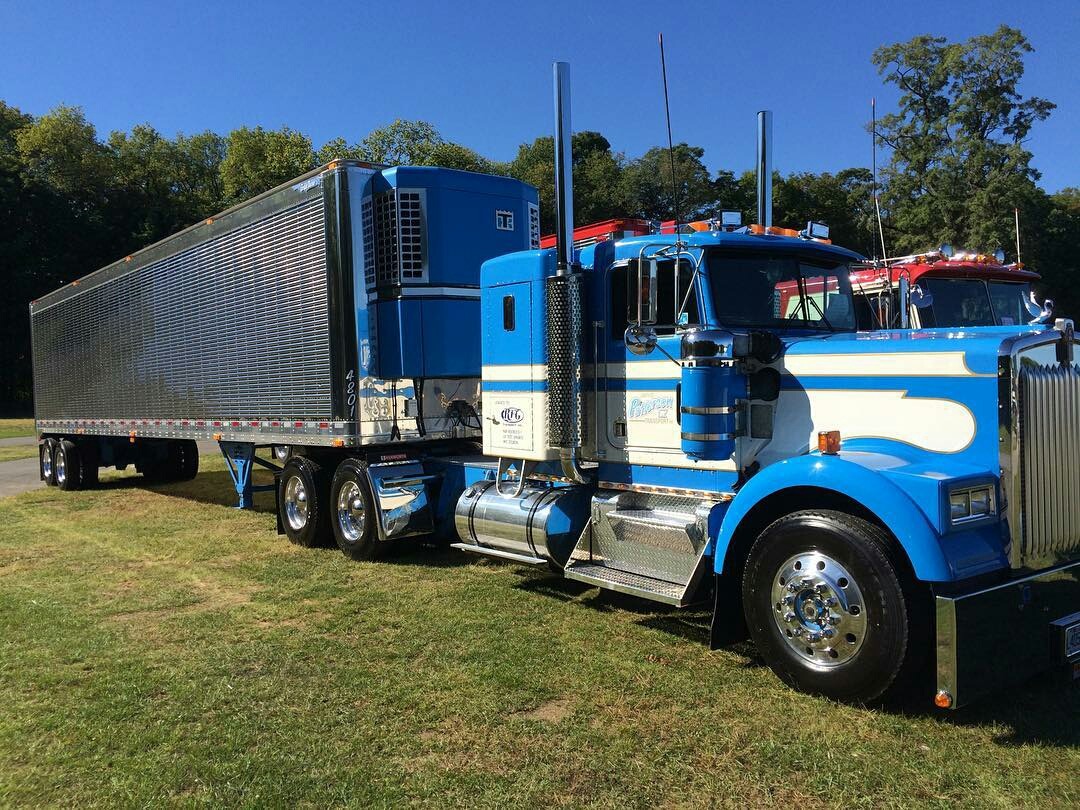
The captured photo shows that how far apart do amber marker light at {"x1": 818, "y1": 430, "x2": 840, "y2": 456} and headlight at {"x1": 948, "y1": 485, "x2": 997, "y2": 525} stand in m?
0.70

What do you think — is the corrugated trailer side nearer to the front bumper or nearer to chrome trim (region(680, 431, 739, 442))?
chrome trim (region(680, 431, 739, 442))

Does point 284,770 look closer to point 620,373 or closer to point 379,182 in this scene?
point 620,373

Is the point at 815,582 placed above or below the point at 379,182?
below

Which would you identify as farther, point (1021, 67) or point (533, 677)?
point (1021, 67)

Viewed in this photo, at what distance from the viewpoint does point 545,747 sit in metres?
4.07

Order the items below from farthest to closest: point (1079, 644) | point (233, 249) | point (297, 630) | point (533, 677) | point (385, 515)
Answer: point (233, 249)
point (385, 515)
point (297, 630)
point (533, 677)
point (1079, 644)

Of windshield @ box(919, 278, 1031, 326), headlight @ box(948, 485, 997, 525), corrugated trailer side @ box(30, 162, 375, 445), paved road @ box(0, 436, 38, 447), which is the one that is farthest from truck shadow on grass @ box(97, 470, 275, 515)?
paved road @ box(0, 436, 38, 447)

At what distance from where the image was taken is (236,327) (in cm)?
1030

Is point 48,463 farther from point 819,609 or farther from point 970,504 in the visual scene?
point 970,504

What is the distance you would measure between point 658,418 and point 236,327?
6499mm

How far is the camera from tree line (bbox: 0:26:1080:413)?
107ft

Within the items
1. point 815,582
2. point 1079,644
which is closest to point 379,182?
point 815,582

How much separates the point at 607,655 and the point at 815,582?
158 centimetres

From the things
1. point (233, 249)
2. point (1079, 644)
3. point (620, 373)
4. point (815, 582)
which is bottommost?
point (1079, 644)
